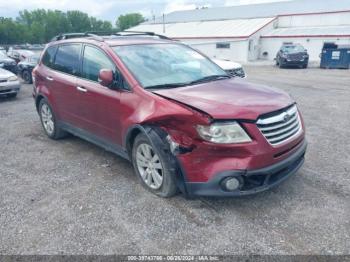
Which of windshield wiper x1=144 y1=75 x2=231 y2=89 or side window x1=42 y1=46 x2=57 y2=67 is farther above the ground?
side window x1=42 y1=46 x2=57 y2=67

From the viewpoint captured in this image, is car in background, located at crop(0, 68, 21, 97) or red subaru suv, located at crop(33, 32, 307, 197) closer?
red subaru suv, located at crop(33, 32, 307, 197)

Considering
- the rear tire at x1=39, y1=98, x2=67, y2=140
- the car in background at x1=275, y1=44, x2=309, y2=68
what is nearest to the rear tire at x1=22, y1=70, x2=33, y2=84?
the rear tire at x1=39, y1=98, x2=67, y2=140

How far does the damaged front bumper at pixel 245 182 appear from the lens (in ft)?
9.61

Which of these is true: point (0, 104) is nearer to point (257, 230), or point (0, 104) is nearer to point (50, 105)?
point (50, 105)

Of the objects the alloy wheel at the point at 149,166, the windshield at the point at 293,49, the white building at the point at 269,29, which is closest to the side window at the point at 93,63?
the alloy wheel at the point at 149,166

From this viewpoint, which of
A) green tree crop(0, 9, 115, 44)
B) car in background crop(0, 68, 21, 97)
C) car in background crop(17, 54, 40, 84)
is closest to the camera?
car in background crop(0, 68, 21, 97)

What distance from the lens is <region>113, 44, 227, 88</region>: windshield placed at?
373cm

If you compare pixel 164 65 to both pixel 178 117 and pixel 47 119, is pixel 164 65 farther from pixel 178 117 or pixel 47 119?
pixel 47 119

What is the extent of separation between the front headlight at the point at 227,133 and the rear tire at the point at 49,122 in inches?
137

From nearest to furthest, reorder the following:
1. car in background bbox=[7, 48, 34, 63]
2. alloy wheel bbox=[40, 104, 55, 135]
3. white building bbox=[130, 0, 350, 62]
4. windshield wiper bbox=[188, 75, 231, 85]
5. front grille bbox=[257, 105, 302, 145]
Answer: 1. front grille bbox=[257, 105, 302, 145]
2. windshield wiper bbox=[188, 75, 231, 85]
3. alloy wheel bbox=[40, 104, 55, 135]
4. car in background bbox=[7, 48, 34, 63]
5. white building bbox=[130, 0, 350, 62]

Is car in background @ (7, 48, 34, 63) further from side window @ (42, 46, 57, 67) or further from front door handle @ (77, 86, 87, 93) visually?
front door handle @ (77, 86, 87, 93)

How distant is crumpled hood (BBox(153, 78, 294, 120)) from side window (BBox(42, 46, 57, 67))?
2.89 meters

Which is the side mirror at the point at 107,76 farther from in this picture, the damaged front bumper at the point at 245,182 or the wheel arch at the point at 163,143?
the damaged front bumper at the point at 245,182

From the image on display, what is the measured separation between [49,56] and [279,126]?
429cm
